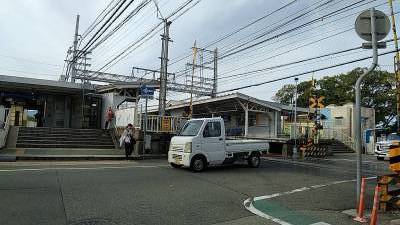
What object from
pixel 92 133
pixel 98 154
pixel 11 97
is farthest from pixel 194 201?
pixel 11 97

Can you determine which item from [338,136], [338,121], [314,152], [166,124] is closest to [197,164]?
[166,124]

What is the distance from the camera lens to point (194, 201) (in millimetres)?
9383

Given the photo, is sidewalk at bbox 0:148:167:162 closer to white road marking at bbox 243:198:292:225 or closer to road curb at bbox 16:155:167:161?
road curb at bbox 16:155:167:161

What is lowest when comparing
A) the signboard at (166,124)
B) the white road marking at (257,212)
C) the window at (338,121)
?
the white road marking at (257,212)

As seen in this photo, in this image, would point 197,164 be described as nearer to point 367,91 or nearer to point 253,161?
point 253,161

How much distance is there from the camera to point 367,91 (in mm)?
50812

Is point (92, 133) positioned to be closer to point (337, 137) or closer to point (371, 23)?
point (371, 23)

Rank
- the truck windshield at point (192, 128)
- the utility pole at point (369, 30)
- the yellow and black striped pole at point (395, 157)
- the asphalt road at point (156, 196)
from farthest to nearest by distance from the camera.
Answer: the truck windshield at point (192, 128) < the yellow and black striped pole at point (395, 157) < the utility pole at point (369, 30) < the asphalt road at point (156, 196)

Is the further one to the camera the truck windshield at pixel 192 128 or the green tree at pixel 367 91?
the green tree at pixel 367 91

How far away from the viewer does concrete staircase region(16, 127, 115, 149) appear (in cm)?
2166

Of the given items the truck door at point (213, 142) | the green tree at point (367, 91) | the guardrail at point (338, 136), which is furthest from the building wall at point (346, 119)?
the truck door at point (213, 142)

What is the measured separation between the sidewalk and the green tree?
114ft

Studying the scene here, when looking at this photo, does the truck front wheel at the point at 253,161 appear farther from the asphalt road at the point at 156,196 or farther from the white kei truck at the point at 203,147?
the asphalt road at the point at 156,196

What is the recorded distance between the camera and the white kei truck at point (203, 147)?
50.2 ft
